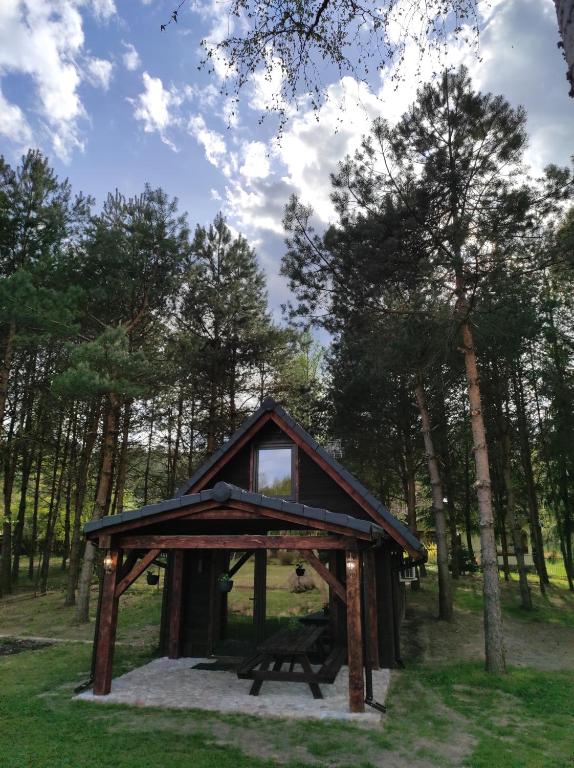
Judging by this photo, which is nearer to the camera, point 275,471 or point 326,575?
point 326,575

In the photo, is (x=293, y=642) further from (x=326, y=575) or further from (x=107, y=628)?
(x=107, y=628)

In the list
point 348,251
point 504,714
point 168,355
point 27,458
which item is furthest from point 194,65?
point 27,458

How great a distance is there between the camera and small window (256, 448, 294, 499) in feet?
39.2

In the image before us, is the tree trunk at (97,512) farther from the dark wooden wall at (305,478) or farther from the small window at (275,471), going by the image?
the small window at (275,471)

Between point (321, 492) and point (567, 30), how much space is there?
1005 cm

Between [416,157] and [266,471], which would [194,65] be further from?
[266,471]

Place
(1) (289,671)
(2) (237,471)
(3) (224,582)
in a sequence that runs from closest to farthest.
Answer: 1. (1) (289,671)
2. (3) (224,582)
3. (2) (237,471)

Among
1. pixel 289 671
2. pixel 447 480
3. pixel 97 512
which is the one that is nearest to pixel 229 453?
pixel 289 671

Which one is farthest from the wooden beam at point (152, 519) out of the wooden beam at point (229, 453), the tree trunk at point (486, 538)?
the tree trunk at point (486, 538)

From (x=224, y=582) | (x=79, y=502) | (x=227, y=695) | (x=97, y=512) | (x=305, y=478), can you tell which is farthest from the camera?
(x=79, y=502)

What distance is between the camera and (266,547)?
26.9ft

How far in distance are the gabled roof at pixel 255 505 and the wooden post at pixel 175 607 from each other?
3.89 m

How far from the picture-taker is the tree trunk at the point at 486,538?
10.3 meters

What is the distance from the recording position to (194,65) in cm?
472
